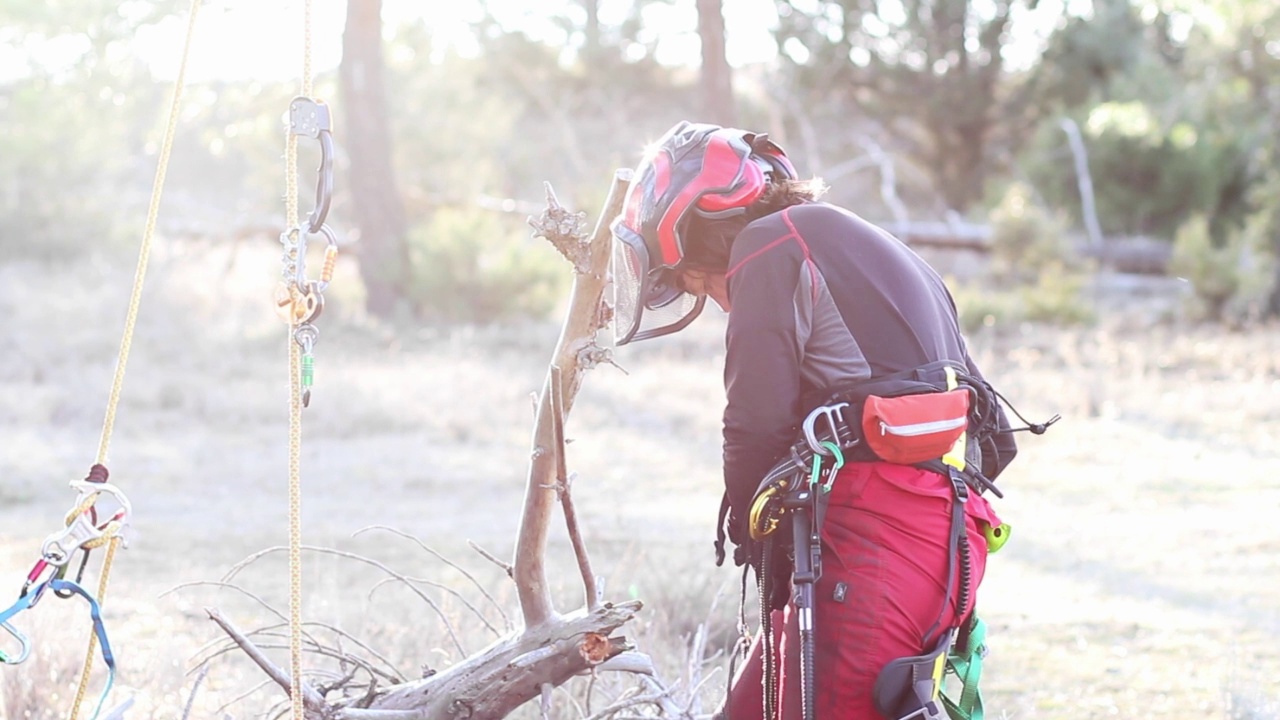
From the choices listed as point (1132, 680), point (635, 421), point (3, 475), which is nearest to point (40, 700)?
point (1132, 680)

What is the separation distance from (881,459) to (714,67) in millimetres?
16302

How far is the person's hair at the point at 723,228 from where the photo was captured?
10.2 feet

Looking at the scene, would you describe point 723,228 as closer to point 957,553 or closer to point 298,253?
point 957,553

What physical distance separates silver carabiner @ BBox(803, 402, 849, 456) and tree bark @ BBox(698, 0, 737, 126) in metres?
16.1

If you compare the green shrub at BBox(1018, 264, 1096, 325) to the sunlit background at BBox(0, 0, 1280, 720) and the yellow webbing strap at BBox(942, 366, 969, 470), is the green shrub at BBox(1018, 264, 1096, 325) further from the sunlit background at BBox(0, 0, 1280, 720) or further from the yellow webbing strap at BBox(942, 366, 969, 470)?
the yellow webbing strap at BBox(942, 366, 969, 470)

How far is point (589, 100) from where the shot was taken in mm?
35125

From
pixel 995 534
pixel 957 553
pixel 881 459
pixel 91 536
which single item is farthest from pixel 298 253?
pixel 995 534

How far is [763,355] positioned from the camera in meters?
2.81

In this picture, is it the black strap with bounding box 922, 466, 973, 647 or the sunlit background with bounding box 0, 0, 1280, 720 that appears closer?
the black strap with bounding box 922, 466, 973, 647

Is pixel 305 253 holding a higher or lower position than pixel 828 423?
higher

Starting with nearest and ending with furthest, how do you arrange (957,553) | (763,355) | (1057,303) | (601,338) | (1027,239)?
1. (763,355)
2. (957,553)
3. (601,338)
4. (1057,303)
5. (1027,239)

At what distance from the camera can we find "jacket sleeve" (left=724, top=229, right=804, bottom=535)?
2.80 metres

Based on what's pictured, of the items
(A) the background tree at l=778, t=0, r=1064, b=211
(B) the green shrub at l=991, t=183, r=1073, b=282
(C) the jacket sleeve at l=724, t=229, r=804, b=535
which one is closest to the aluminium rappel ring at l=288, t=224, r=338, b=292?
(C) the jacket sleeve at l=724, t=229, r=804, b=535

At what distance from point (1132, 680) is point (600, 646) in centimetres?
330
